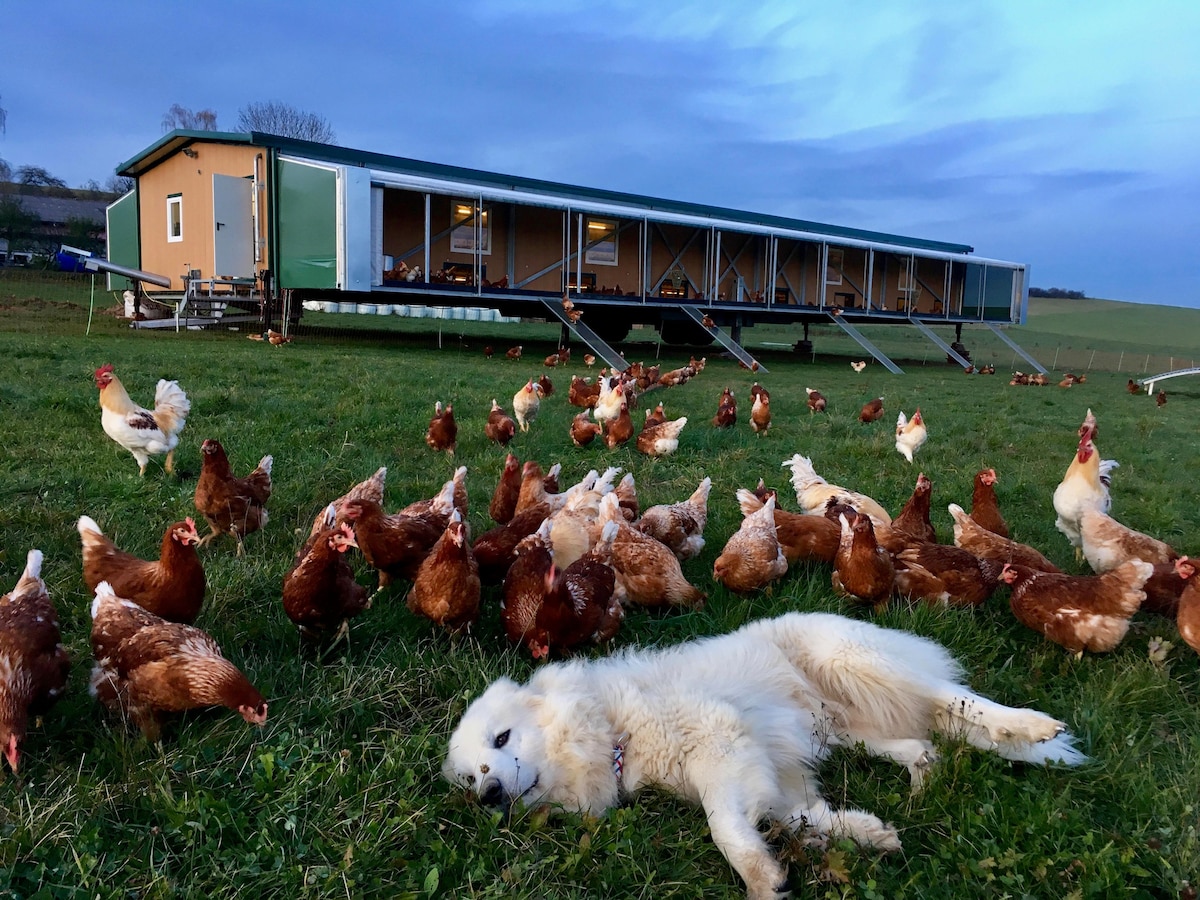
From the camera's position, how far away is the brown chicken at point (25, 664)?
2.34m

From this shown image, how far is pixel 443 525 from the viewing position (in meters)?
4.19

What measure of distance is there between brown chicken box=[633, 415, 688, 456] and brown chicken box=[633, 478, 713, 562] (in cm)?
251

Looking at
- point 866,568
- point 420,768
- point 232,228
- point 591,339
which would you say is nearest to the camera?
point 420,768

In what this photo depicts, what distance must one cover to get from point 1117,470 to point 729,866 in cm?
810

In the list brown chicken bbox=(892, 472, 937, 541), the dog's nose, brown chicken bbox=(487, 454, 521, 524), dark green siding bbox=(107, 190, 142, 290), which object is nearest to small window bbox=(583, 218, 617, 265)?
dark green siding bbox=(107, 190, 142, 290)

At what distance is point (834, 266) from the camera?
91.7ft

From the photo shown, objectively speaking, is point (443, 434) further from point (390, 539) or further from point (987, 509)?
point (987, 509)

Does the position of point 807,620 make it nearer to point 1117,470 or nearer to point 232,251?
point 1117,470

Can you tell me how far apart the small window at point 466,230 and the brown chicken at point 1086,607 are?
1840 centimetres

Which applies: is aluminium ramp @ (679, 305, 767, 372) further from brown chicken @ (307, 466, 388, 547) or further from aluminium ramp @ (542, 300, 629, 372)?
brown chicken @ (307, 466, 388, 547)

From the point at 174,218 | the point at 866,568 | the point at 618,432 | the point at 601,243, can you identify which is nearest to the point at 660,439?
the point at 618,432

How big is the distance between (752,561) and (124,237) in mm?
26527

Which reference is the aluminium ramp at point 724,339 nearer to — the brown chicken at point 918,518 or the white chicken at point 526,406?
the white chicken at point 526,406

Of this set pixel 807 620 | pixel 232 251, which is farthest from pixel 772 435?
pixel 232 251
